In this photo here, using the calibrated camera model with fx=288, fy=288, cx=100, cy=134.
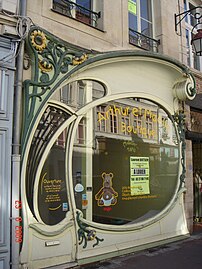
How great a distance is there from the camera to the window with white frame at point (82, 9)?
5.57m

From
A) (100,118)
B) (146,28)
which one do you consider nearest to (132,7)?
(146,28)

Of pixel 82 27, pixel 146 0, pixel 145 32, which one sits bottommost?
pixel 82 27

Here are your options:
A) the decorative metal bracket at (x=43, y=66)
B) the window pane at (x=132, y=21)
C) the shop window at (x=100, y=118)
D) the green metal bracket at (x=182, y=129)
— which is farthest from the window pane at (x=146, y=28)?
the decorative metal bracket at (x=43, y=66)

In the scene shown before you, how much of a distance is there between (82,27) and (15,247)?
411 centimetres

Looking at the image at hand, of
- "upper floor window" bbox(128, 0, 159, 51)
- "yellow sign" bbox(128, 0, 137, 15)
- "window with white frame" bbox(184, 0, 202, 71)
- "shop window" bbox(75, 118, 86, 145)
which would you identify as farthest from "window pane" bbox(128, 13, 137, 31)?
"shop window" bbox(75, 118, 86, 145)

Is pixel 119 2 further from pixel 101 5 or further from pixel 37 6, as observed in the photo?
pixel 37 6

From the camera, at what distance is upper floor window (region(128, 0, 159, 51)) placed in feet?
22.8

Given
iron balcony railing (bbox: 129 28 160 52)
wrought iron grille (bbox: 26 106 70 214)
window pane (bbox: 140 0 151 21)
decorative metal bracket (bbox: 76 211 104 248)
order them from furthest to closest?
window pane (bbox: 140 0 151 21)
iron balcony railing (bbox: 129 28 160 52)
decorative metal bracket (bbox: 76 211 104 248)
wrought iron grille (bbox: 26 106 70 214)

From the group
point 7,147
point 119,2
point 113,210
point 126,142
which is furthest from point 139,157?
point 119,2

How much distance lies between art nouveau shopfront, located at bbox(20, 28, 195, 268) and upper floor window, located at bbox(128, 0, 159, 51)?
815 mm

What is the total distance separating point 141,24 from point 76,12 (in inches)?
85.9

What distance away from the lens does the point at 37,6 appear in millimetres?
4996

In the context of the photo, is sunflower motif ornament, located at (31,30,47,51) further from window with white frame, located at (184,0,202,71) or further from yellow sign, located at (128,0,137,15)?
window with white frame, located at (184,0,202,71)

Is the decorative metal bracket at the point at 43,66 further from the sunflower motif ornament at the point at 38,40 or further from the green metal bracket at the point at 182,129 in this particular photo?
the green metal bracket at the point at 182,129
